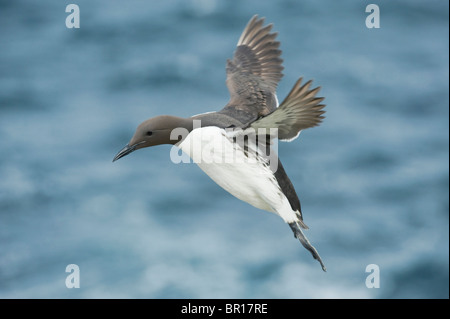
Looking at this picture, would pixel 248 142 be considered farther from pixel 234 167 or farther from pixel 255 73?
pixel 255 73

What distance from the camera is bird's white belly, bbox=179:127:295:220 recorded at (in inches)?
241

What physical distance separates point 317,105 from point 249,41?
2872 mm

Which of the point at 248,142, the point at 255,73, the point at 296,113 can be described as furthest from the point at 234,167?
the point at 255,73

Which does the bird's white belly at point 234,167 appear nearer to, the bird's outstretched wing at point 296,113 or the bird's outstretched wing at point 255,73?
the bird's outstretched wing at point 296,113

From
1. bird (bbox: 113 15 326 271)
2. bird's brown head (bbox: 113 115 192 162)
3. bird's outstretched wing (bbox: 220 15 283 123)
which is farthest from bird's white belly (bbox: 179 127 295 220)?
bird's outstretched wing (bbox: 220 15 283 123)

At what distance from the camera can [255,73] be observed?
8.36 metres

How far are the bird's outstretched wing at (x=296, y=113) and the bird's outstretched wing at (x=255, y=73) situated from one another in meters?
1.07

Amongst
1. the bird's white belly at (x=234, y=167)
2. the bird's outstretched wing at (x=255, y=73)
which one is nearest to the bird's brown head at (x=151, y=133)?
the bird's white belly at (x=234, y=167)

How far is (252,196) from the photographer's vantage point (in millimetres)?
6453

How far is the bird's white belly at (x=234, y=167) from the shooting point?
6133mm

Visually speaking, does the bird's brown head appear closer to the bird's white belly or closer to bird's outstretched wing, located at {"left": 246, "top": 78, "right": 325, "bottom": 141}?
the bird's white belly

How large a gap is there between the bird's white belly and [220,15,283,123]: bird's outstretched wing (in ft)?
3.56

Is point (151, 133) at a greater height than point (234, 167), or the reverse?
point (151, 133)

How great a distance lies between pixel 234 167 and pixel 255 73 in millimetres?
2356
